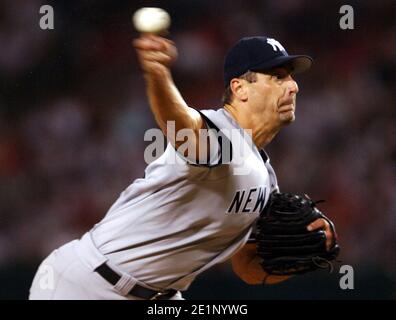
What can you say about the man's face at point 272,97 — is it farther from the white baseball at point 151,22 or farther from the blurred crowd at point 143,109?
the blurred crowd at point 143,109

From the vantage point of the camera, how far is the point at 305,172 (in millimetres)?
4230

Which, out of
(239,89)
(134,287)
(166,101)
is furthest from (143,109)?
(166,101)

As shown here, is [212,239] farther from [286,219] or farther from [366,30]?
[366,30]

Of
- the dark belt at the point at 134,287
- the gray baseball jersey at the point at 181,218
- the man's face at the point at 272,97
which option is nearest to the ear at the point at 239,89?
the man's face at the point at 272,97

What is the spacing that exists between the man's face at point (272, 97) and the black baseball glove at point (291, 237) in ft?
0.85

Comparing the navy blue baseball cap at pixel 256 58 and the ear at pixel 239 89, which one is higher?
the navy blue baseball cap at pixel 256 58

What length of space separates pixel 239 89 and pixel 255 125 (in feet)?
0.43

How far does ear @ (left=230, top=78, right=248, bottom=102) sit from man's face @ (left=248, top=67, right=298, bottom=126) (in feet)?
0.05

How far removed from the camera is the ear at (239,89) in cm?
239

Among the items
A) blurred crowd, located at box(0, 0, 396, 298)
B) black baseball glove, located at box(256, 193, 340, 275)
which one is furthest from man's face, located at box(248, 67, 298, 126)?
blurred crowd, located at box(0, 0, 396, 298)
